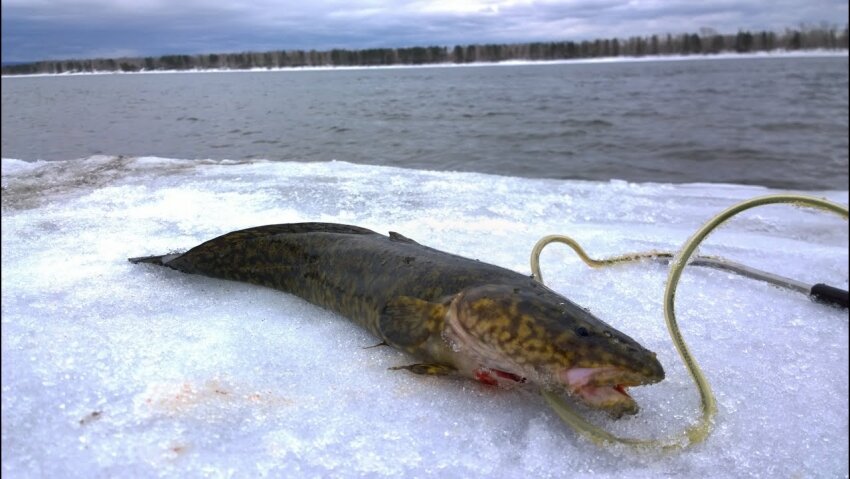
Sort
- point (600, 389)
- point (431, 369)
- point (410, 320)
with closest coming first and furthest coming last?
point (600, 389), point (431, 369), point (410, 320)

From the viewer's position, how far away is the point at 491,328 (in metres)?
1.86

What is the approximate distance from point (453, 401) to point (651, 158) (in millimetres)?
9976

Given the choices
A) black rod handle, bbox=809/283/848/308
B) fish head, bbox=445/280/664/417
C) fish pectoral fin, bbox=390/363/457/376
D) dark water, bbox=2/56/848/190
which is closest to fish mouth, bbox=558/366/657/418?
fish head, bbox=445/280/664/417

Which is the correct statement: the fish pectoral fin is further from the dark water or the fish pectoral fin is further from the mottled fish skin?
the dark water

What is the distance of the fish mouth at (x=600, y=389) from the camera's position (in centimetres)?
167

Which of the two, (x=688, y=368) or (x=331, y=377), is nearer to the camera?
(x=688, y=368)

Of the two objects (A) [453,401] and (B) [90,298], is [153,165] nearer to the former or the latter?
(B) [90,298]

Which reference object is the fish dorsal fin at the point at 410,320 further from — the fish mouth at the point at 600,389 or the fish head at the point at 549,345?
the fish mouth at the point at 600,389

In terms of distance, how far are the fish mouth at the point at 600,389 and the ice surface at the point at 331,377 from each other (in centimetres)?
8

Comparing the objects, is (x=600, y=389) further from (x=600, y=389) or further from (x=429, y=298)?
(x=429, y=298)

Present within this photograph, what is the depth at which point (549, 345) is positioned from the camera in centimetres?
175

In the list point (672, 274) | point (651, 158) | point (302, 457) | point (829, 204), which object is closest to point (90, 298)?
point (302, 457)

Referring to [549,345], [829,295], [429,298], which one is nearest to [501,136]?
[829,295]

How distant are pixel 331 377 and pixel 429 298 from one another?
17.9 inches
